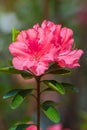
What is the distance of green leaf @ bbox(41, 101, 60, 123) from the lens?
1214mm

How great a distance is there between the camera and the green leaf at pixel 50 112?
1.21m

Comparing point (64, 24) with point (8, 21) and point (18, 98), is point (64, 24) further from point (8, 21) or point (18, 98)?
point (18, 98)

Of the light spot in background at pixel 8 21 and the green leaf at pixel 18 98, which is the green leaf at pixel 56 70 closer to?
the green leaf at pixel 18 98

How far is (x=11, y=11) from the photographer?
3924 millimetres

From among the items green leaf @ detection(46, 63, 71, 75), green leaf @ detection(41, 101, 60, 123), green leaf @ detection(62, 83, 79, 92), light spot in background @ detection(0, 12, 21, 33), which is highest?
light spot in background @ detection(0, 12, 21, 33)

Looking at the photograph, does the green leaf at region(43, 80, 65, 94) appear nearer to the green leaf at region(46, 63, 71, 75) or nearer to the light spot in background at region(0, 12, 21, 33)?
the green leaf at region(46, 63, 71, 75)

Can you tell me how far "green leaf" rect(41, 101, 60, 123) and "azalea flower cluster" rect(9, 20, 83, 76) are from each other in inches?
4.5

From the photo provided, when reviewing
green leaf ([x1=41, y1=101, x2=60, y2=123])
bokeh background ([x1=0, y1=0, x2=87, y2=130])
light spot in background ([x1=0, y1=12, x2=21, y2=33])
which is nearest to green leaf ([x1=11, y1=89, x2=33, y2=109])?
green leaf ([x1=41, y1=101, x2=60, y2=123])

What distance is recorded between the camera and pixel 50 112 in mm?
1230

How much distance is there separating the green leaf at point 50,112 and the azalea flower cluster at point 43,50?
115 millimetres

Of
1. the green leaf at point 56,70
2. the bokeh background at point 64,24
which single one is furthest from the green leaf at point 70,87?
the bokeh background at point 64,24

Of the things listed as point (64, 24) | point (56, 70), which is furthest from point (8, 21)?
point (56, 70)

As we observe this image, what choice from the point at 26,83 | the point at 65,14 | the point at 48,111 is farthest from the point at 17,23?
the point at 48,111

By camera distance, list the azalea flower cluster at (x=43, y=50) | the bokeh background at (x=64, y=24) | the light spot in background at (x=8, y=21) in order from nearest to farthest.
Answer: the azalea flower cluster at (x=43, y=50) → the bokeh background at (x=64, y=24) → the light spot in background at (x=8, y=21)
